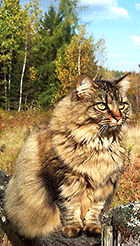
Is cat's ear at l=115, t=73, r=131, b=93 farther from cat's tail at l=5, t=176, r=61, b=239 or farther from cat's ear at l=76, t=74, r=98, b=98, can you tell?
cat's tail at l=5, t=176, r=61, b=239

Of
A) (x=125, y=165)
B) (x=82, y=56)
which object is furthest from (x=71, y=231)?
(x=82, y=56)

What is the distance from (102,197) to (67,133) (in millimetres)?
794

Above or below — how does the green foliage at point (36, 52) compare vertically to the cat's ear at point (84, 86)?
above

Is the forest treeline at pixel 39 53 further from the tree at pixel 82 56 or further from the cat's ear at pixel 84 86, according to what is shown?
the cat's ear at pixel 84 86

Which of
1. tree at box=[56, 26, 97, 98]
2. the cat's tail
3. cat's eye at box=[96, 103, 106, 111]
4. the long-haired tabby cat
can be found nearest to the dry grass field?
the cat's tail

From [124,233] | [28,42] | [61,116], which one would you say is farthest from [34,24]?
[124,233]

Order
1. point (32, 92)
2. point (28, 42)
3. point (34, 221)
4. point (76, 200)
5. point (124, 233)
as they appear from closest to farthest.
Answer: point (124, 233)
point (76, 200)
point (34, 221)
point (28, 42)
point (32, 92)

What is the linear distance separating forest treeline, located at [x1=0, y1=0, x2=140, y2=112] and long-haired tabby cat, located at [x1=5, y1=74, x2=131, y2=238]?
1531cm

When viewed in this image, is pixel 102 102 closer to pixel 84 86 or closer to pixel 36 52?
pixel 84 86

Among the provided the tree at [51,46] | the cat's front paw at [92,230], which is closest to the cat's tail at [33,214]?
the cat's front paw at [92,230]

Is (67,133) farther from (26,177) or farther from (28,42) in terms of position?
(28,42)

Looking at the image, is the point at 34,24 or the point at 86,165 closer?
the point at 86,165

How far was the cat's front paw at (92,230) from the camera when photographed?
220cm

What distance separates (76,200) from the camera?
2365 millimetres
